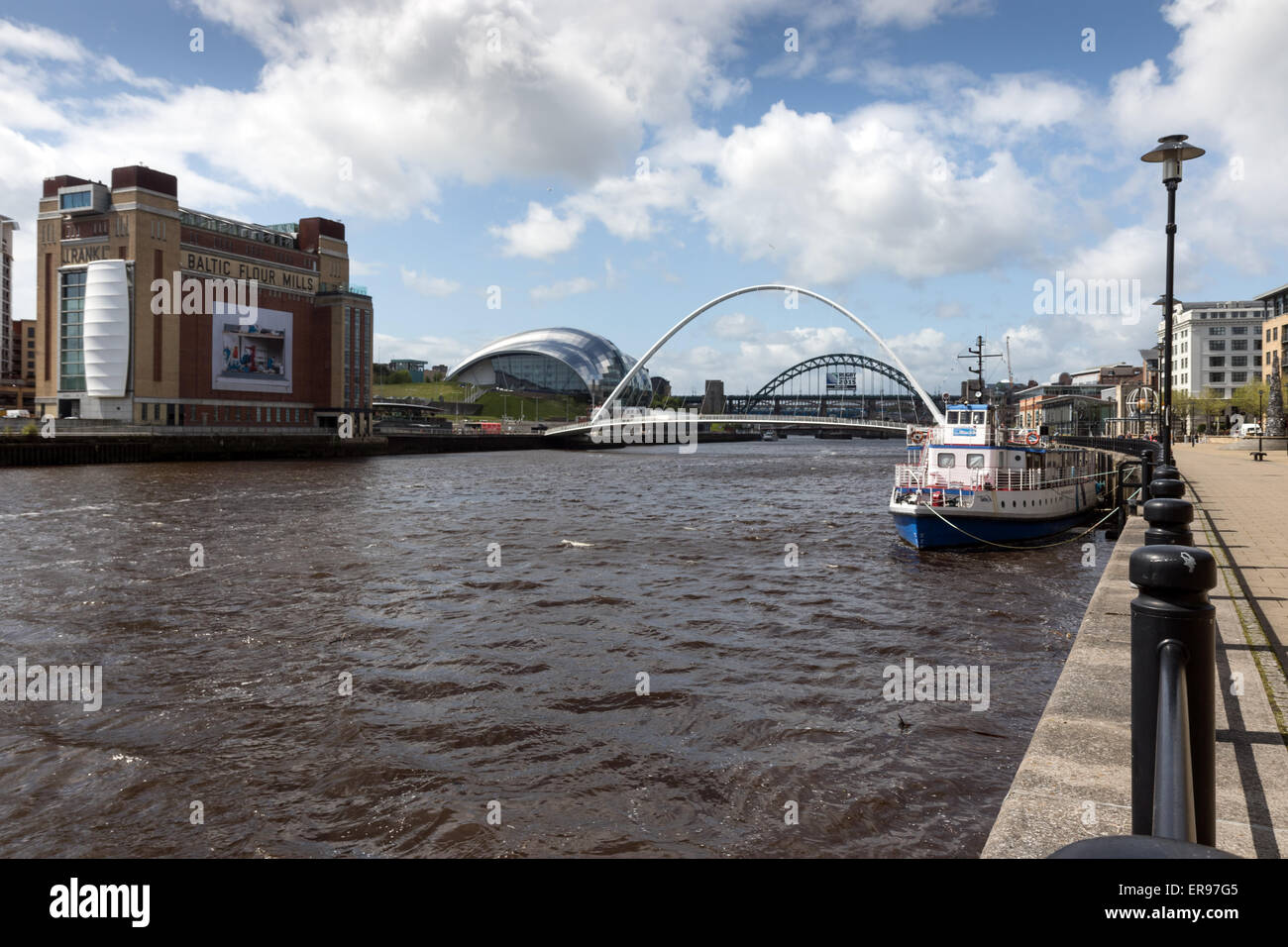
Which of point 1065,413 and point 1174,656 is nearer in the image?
point 1174,656

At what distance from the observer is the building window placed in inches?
3216

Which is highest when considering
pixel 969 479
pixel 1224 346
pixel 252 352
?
pixel 1224 346

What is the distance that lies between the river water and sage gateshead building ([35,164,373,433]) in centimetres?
6130

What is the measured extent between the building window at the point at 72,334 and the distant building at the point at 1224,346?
148247 millimetres

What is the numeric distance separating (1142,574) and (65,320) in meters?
100

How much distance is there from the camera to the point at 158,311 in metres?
80.6

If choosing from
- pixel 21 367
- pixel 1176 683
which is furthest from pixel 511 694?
pixel 21 367

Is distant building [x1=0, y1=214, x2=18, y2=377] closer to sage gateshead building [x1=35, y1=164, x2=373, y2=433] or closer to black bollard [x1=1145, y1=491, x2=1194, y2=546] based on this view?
sage gateshead building [x1=35, y1=164, x2=373, y2=433]

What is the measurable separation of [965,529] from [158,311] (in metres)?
79.9

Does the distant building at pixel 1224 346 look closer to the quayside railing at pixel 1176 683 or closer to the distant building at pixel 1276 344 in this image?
the distant building at pixel 1276 344

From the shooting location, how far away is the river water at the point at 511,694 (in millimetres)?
7812

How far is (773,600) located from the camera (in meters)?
18.2

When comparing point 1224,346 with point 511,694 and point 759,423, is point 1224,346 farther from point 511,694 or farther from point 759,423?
point 511,694

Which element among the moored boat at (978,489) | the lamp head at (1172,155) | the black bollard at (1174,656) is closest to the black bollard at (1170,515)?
the black bollard at (1174,656)
